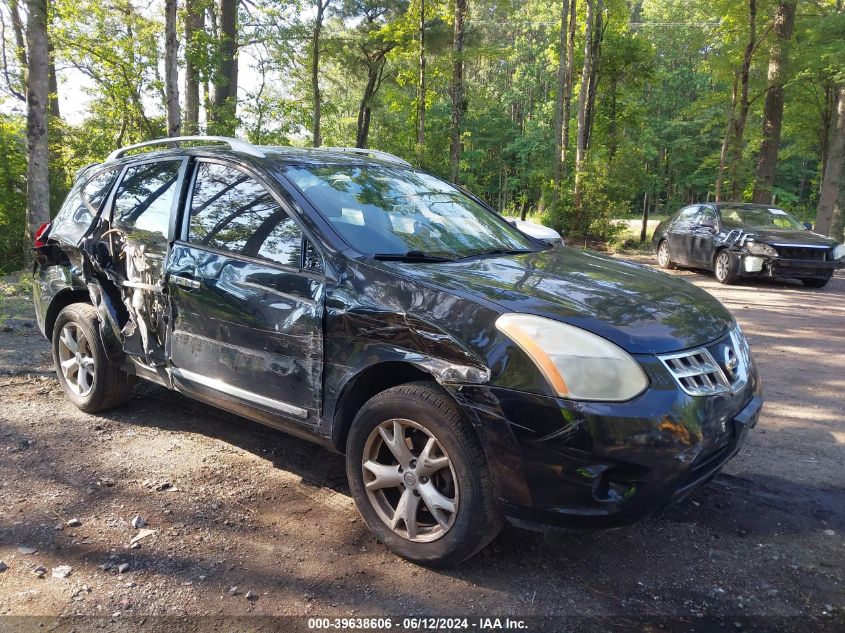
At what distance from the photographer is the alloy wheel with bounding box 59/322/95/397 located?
450 cm

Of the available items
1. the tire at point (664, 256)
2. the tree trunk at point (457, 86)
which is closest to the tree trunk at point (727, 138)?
the tire at point (664, 256)

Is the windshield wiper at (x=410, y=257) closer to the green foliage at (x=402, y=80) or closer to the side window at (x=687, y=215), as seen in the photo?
the side window at (x=687, y=215)

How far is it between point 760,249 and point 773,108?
951cm

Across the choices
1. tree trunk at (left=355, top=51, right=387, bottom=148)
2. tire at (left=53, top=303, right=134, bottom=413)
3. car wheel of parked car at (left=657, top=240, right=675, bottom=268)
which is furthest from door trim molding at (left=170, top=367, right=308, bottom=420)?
tree trunk at (left=355, top=51, right=387, bottom=148)

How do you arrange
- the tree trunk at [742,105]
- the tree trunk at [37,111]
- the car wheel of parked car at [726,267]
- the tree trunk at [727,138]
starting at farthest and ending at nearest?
the tree trunk at [727,138] < the tree trunk at [742,105] < the car wheel of parked car at [726,267] < the tree trunk at [37,111]

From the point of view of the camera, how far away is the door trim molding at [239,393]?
313cm

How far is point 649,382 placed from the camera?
2395 millimetres

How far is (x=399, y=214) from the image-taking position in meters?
3.56

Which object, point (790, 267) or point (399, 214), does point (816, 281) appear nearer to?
point (790, 267)

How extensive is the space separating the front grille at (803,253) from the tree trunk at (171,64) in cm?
1056

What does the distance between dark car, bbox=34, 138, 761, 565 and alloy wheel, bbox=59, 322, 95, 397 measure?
219mm

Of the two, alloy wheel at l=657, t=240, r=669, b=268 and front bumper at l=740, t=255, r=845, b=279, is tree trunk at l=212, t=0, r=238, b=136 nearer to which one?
alloy wheel at l=657, t=240, r=669, b=268

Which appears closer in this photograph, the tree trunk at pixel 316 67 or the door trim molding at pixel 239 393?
the door trim molding at pixel 239 393

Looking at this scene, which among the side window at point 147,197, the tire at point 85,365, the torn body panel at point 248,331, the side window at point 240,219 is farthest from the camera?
the tire at point 85,365
